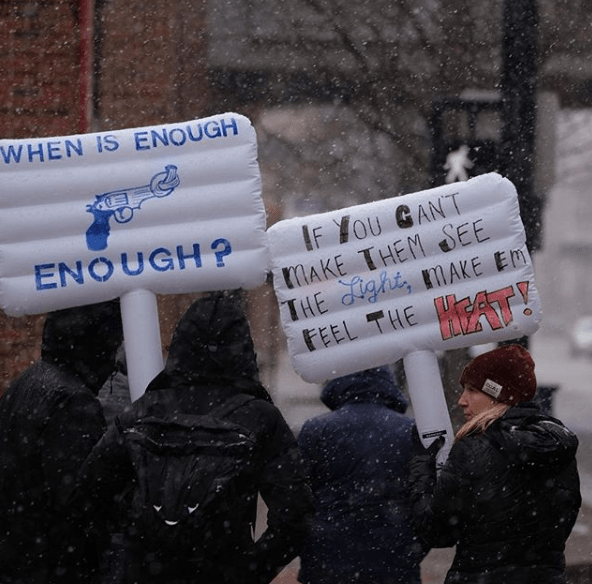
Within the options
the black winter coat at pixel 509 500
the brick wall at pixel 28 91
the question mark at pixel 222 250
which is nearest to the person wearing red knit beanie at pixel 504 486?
the black winter coat at pixel 509 500

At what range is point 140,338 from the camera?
384cm

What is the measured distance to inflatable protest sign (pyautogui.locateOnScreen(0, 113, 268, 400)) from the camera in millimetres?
3814

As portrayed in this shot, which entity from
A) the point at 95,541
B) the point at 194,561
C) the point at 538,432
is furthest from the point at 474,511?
the point at 95,541

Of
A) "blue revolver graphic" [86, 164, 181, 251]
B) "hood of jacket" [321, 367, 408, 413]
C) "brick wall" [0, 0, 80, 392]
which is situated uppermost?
"brick wall" [0, 0, 80, 392]

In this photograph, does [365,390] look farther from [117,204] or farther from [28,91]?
[28,91]

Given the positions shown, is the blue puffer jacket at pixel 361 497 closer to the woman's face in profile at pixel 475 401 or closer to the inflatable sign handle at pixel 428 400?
the inflatable sign handle at pixel 428 400

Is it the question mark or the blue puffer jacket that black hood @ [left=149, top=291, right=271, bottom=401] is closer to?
the question mark

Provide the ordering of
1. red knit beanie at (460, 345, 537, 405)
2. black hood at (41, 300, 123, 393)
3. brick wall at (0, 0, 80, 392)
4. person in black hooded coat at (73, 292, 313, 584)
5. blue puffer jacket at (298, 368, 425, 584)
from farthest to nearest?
brick wall at (0, 0, 80, 392), blue puffer jacket at (298, 368, 425, 584), black hood at (41, 300, 123, 393), red knit beanie at (460, 345, 537, 405), person in black hooded coat at (73, 292, 313, 584)

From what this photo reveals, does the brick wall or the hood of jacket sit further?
the brick wall

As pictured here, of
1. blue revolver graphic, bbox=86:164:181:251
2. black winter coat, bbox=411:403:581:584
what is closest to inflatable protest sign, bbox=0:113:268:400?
blue revolver graphic, bbox=86:164:181:251

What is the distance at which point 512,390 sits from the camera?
3547mm

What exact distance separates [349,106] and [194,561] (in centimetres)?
548

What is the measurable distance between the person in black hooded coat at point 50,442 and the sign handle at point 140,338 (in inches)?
3.0

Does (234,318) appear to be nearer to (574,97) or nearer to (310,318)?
(310,318)
